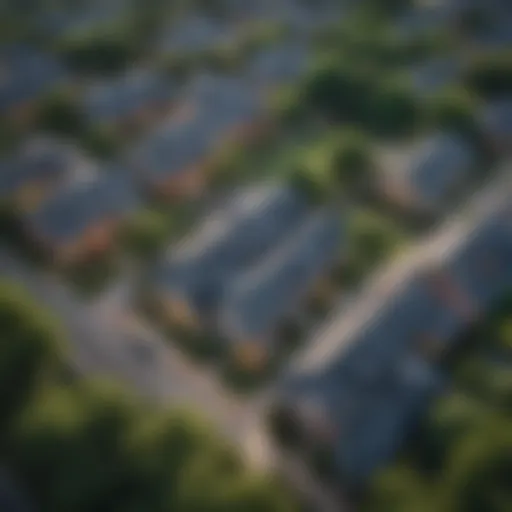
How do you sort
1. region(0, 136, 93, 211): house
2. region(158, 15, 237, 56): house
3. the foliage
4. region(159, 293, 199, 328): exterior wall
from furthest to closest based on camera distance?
1. region(158, 15, 237, 56): house
2. region(0, 136, 93, 211): house
3. region(159, 293, 199, 328): exterior wall
4. the foliage

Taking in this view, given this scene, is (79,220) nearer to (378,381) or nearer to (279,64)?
(378,381)

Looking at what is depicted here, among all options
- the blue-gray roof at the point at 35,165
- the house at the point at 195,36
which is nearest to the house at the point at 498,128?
the house at the point at 195,36

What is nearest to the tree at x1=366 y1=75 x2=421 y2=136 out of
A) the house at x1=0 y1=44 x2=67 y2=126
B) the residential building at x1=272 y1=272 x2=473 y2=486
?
the residential building at x1=272 y1=272 x2=473 y2=486

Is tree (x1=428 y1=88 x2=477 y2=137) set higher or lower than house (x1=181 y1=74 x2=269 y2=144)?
lower

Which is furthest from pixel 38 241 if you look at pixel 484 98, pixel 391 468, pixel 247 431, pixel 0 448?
pixel 484 98

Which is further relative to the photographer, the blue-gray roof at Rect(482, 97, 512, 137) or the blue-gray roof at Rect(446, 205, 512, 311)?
the blue-gray roof at Rect(482, 97, 512, 137)

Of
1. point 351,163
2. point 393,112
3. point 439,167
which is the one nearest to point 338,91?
point 393,112

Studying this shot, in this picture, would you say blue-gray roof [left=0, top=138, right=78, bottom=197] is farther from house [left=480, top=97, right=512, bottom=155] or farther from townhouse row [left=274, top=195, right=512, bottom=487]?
house [left=480, top=97, right=512, bottom=155]
